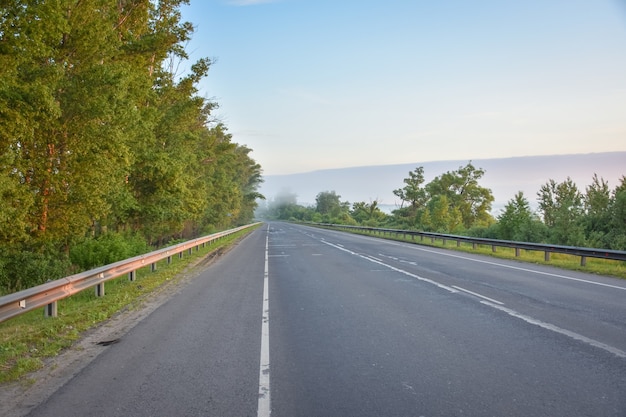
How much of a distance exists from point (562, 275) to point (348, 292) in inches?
297

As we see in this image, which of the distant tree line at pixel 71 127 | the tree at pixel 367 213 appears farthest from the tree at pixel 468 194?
the distant tree line at pixel 71 127

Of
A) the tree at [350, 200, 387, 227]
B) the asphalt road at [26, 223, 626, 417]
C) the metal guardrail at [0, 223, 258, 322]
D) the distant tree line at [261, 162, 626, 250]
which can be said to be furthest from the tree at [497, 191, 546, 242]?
the tree at [350, 200, 387, 227]

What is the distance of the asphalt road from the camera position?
4125mm

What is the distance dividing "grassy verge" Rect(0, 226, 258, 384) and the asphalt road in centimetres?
76

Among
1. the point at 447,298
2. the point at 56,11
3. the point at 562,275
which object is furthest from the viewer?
the point at 562,275

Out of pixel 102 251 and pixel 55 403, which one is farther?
pixel 102 251

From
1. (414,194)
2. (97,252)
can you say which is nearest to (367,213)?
(414,194)

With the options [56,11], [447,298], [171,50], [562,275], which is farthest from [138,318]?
[171,50]

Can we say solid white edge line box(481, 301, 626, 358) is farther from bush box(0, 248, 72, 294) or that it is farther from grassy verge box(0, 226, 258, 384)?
bush box(0, 248, 72, 294)

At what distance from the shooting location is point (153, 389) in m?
4.57

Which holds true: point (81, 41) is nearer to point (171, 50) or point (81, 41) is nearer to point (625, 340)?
point (171, 50)

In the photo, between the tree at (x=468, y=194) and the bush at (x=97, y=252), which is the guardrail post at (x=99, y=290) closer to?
the bush at (x=97, y=252)

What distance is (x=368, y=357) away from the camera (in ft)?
18.0

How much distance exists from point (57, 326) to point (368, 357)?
5.18 meters
